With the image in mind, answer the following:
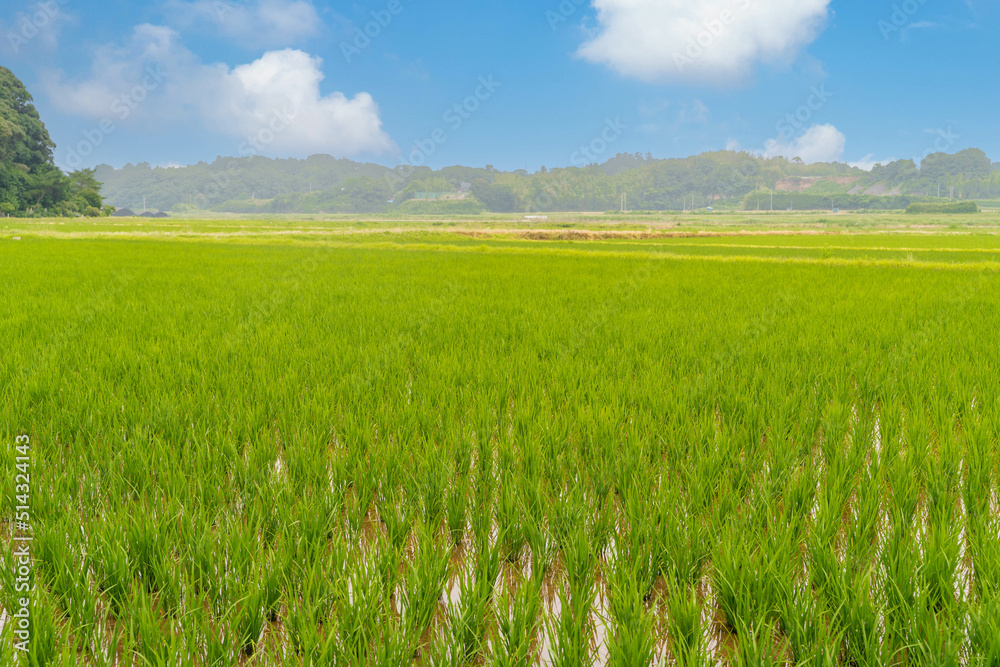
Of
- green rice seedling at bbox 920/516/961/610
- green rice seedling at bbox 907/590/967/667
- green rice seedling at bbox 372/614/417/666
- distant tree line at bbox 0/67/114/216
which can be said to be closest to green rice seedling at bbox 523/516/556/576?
green rice seedling at bbox 372/614/417/666

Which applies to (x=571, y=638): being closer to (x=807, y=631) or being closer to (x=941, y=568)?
(x=807, y=631)

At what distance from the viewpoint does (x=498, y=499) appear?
7.10 ft

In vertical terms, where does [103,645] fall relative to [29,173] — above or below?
below

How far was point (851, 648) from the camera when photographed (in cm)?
140

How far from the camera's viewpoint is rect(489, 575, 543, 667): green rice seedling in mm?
1336

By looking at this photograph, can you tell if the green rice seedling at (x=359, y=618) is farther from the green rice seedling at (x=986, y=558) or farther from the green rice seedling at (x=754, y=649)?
the green rice seedling at (x=986, y=558)

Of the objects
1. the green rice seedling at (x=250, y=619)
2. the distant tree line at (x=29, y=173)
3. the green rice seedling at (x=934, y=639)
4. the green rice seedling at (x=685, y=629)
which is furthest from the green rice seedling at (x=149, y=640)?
the distant tree line at (x=29, y=173)

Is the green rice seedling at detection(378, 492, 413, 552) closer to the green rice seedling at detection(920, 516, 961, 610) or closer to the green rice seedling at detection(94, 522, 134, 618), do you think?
the green rice seedling at detection(94, 522, 134, 618)

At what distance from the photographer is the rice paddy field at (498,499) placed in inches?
56.8

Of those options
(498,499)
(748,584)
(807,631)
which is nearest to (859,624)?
(807,631)

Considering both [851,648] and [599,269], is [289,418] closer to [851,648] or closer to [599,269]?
[851,648]

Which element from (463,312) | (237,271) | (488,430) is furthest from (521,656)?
(237,271)

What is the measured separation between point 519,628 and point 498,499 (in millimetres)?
739

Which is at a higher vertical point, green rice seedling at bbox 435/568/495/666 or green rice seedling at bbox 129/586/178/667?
green rice seedling at bbox 129/586/178/667
